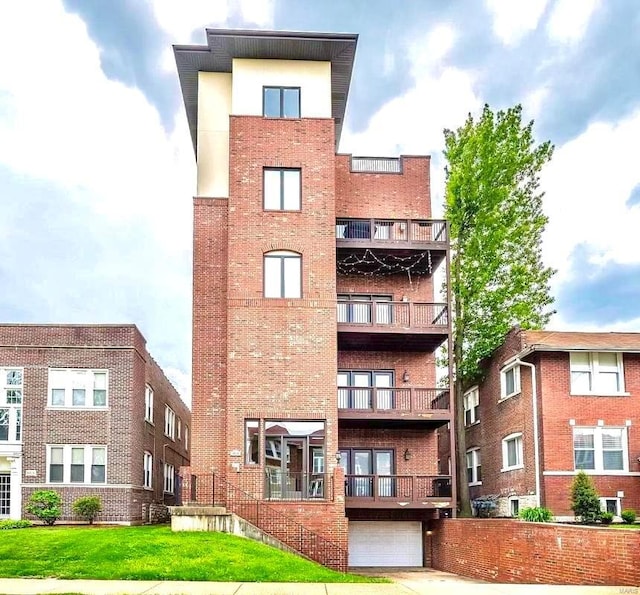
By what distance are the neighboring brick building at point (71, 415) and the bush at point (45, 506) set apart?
1337 millimetres

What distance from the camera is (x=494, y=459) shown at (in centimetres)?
3167

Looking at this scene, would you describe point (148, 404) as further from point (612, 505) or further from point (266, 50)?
point (612, 505)

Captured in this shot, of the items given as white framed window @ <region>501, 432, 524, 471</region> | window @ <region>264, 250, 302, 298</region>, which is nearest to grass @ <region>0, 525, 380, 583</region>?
window @ <region>264, 250, 302, 298</region>

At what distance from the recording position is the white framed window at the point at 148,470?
111 feet

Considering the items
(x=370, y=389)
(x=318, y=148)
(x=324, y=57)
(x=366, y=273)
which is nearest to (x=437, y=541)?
(x=370, y=389)

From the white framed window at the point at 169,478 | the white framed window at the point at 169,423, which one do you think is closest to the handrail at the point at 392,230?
the white framed window at the point at 169,423

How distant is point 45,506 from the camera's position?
28.5 m

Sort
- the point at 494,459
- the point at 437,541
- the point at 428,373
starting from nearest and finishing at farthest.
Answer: the point at 437,541, the point at 428,373, the point at 494,459

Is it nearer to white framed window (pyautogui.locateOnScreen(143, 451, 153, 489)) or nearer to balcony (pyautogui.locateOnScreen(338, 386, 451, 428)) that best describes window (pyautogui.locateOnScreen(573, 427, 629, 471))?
balcony (pyautogui.locateOnScreen(338, 386, 451, 428))

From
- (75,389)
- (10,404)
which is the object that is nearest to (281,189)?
(75,389)

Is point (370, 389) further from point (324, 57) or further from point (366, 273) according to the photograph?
point (324, 57)

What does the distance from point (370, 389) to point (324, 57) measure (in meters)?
11.4

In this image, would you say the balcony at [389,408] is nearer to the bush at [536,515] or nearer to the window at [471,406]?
the bush at [536,515]

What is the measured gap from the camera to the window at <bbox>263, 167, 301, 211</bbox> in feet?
91.0
